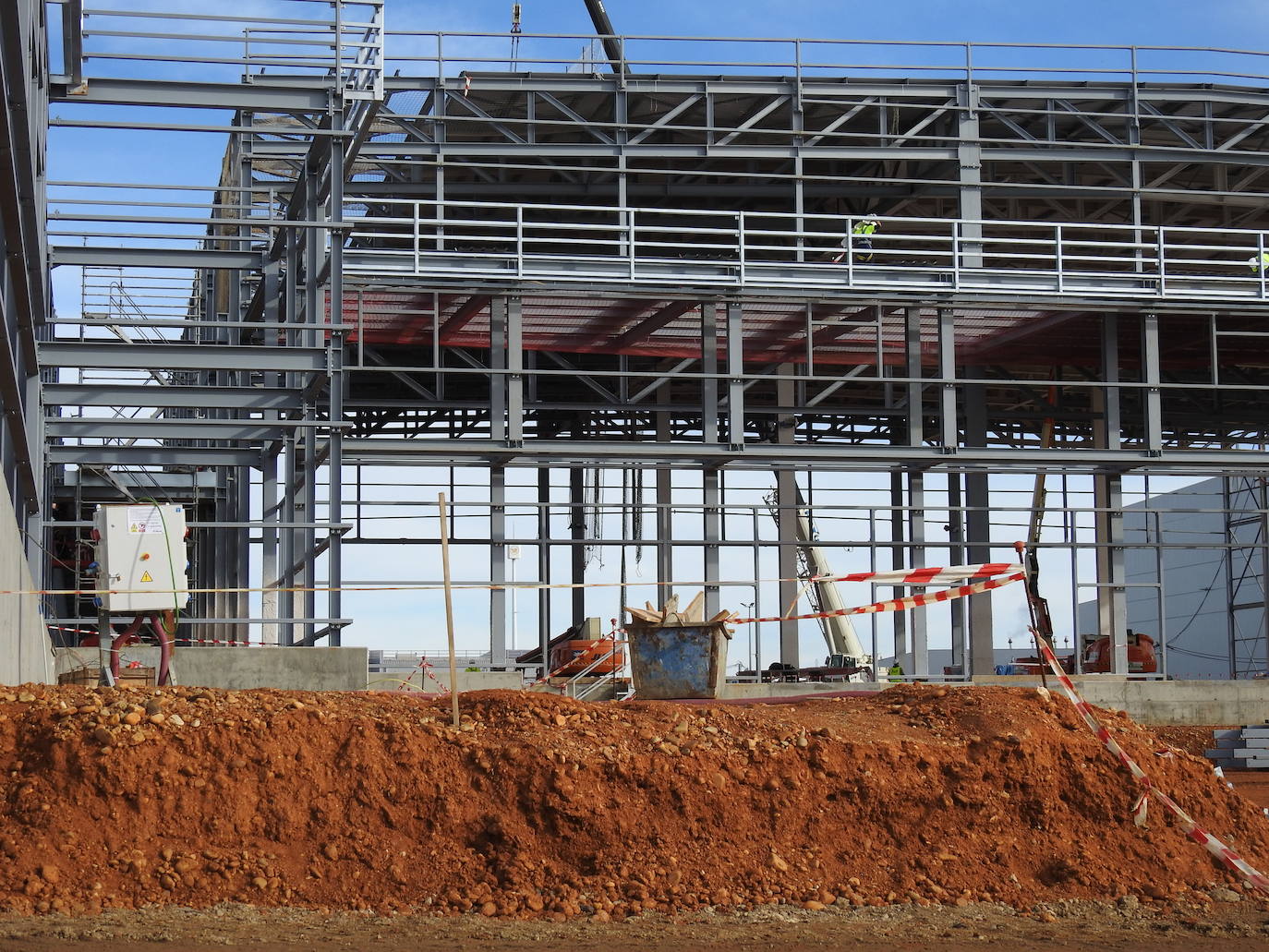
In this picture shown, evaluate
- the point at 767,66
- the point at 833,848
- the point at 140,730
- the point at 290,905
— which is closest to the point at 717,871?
the point at 833,848

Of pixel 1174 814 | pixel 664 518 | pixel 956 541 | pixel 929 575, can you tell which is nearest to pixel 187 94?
pixel 929 575

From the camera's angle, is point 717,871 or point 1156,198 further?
→ point 1156,198

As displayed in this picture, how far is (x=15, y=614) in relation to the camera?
13172 millimetres

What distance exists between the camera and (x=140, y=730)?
10.2m

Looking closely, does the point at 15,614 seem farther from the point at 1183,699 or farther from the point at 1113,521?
the point at 1113,521

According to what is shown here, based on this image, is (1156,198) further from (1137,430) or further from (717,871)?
(717,871)

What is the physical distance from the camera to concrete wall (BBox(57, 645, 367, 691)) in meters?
17.8

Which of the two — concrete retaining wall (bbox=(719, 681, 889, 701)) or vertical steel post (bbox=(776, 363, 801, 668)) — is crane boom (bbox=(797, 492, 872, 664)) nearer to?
vertical steel post (bbox=(776, 363, 801, 668))

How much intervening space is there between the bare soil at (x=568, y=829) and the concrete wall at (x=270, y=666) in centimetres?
562

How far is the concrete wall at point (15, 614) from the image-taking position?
1232cm

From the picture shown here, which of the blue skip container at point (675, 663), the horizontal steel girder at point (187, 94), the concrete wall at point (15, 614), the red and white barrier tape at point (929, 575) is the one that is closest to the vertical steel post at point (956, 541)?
the blue skip container at point (675, 663)

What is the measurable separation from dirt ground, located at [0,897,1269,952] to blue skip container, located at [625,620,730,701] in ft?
20.1

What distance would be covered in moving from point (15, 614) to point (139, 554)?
3007mm

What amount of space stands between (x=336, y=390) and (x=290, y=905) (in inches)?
449
